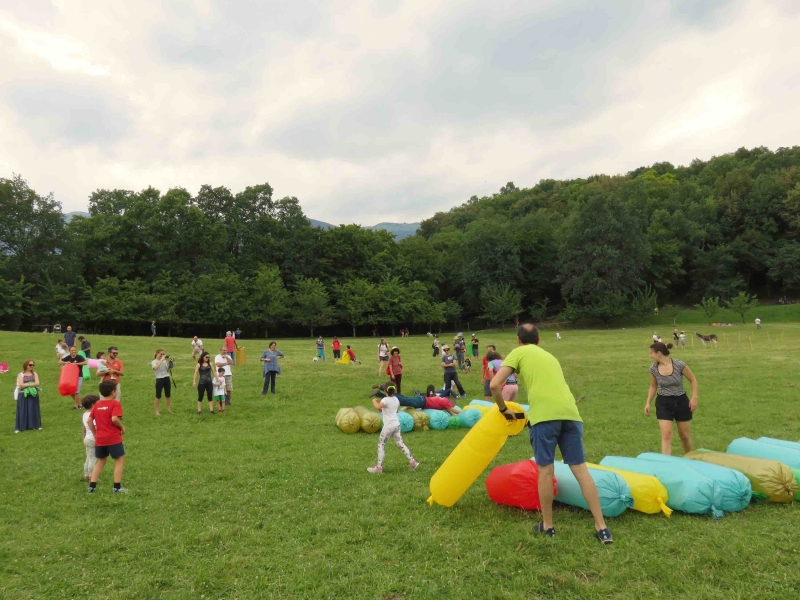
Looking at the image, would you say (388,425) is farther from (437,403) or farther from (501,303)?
(501,303)

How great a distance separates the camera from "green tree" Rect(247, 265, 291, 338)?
187 feet

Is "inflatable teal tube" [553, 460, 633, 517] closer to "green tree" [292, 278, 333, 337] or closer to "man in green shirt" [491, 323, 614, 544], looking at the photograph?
"man in green shirt" [491, 323, 614, 544]

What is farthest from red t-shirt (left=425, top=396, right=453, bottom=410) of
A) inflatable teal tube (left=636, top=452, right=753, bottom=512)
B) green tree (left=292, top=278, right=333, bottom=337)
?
green tree (left=292, top=278, right=333, bottom=337)

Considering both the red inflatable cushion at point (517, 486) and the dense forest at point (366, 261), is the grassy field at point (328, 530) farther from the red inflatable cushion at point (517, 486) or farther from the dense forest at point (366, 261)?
the dense forest at point (366, 261)

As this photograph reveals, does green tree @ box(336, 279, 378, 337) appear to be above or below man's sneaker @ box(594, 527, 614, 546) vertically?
above

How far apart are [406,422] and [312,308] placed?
49.3m

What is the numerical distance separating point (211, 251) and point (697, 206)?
75.2 metres

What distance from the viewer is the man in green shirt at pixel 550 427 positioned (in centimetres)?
551

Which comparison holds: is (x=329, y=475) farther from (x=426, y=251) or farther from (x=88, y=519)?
(x=426, y=251)

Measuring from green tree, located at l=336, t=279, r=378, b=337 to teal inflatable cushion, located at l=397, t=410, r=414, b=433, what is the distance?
50403mm

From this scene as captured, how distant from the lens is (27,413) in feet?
42.6

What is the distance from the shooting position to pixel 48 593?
4840 millimetres

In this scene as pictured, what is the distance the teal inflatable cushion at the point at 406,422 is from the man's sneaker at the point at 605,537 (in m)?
6.53

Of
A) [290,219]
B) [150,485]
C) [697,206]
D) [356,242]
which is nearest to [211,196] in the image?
[290,219]
